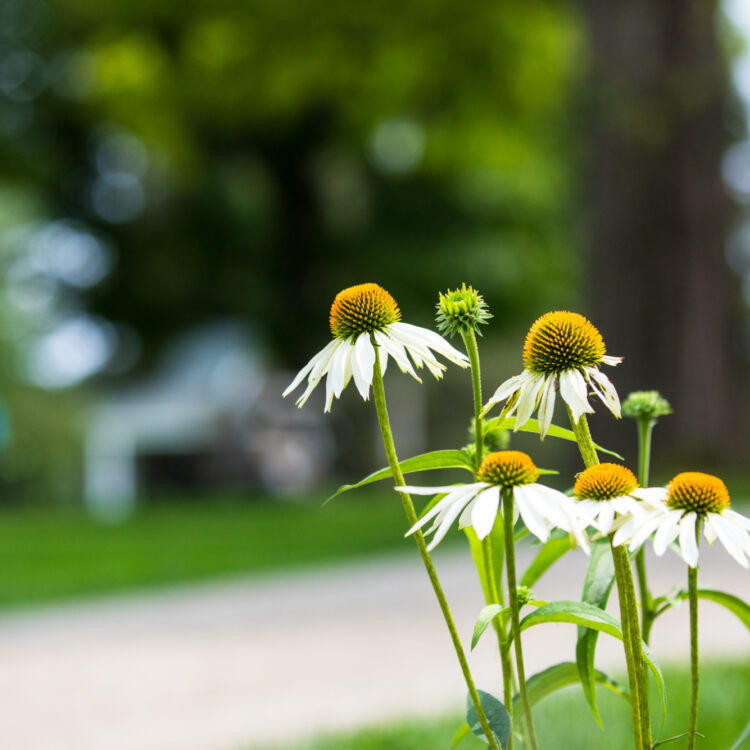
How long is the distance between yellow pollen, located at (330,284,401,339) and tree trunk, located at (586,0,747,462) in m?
5.72

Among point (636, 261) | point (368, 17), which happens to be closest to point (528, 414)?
point (636, 261)

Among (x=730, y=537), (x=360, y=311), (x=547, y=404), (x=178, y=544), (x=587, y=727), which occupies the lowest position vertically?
(x=178, y=544)

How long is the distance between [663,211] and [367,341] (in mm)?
6040

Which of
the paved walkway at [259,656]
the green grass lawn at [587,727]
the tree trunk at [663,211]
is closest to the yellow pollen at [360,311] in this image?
the green grass lawn at [587,727]

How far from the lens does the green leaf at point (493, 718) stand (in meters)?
0.98

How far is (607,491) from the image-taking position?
96cm

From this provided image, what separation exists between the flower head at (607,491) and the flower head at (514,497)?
48 mm

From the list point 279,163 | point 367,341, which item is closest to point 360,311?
point 367,341

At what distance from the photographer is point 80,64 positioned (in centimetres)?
1118

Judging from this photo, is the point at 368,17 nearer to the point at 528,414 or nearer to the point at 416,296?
the point at 416,296

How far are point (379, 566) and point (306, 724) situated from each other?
108 inches

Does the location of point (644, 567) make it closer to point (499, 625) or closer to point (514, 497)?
point (499, 625)

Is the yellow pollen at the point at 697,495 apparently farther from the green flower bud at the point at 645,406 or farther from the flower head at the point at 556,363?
the green flower bud at the point at 645,406

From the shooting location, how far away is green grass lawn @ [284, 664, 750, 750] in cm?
203
